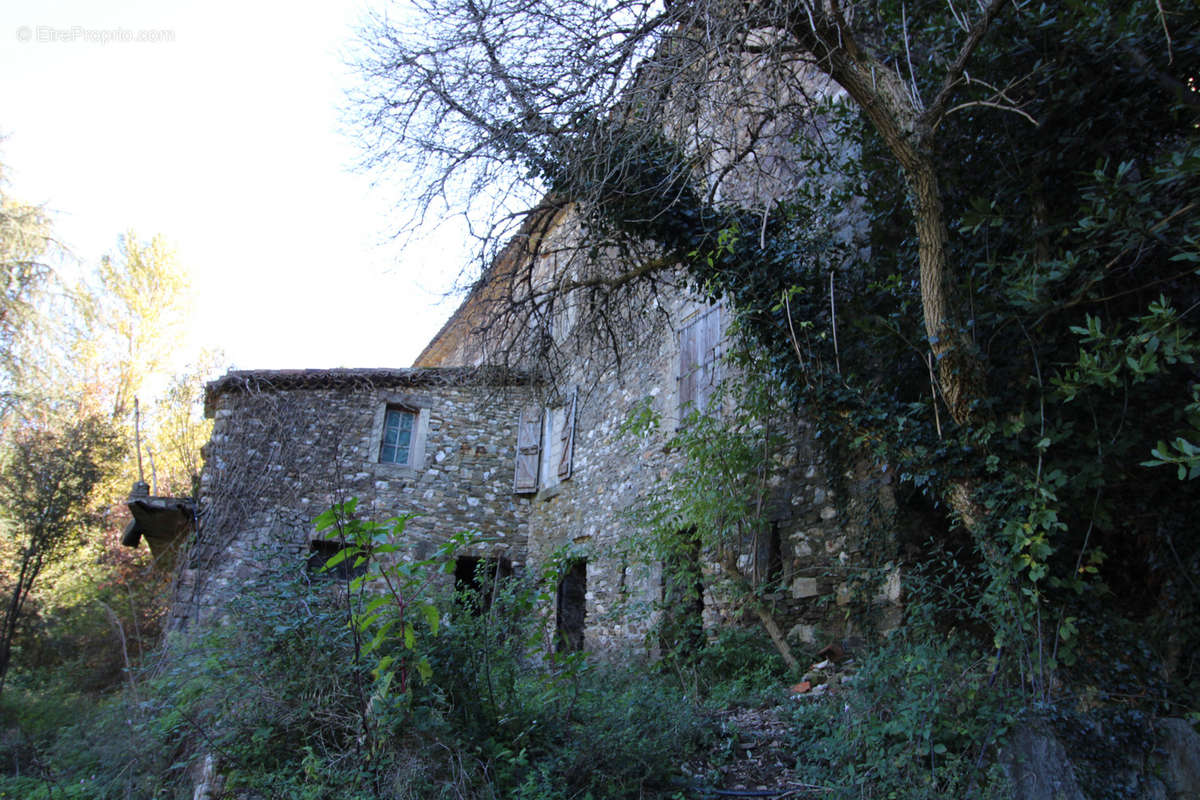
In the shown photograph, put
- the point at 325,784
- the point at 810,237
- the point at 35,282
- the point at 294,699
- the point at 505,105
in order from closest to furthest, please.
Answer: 1. the point at 325,784
2. the point at 294,699
3. the point at 505,105
4. the point at 810,237
5. the point at 35,282

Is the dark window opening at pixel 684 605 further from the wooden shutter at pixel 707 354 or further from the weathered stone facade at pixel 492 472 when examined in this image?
the wooden shutter at pixel 707 354

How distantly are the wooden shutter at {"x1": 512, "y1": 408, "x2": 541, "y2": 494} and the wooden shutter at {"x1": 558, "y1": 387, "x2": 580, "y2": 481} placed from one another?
611 mm

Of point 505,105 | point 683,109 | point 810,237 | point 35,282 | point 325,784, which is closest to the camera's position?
point 325,784

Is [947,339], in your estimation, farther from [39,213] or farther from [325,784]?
[39,213]

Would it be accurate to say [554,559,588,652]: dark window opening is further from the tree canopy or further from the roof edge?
the tree canopy

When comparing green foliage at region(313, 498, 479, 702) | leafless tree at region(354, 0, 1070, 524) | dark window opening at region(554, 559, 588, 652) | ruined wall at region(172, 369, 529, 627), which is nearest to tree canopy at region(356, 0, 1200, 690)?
leafless tree at region(354, 0, 1070, 524)

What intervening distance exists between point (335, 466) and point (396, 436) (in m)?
1.86

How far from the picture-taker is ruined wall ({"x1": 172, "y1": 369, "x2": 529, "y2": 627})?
882cm

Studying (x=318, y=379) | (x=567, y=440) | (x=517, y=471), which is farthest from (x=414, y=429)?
(x=567, y=440)

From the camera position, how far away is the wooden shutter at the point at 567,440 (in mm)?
10016

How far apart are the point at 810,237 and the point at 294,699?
489 cm

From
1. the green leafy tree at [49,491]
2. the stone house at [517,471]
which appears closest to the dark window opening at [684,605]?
the stone house at [517,471]

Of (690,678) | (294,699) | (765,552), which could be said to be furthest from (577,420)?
(294,699)

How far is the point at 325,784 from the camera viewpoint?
10.0 ft
